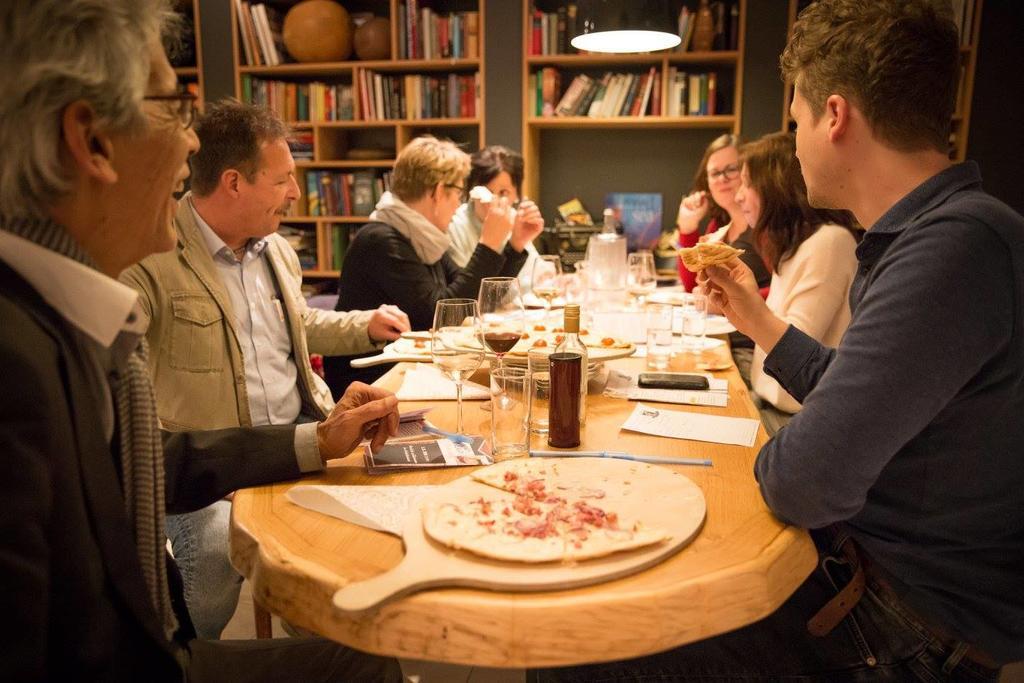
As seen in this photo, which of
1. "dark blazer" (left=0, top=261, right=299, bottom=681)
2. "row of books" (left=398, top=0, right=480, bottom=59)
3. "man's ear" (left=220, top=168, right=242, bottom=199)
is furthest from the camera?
"row of books" (left=398, top=0, right=480, bottom=59)

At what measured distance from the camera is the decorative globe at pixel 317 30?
5.01 m

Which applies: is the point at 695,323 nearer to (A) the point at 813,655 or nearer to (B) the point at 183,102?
(A) the point at 813,655

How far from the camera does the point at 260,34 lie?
5133mm

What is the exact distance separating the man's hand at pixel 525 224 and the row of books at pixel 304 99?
8.17 ft

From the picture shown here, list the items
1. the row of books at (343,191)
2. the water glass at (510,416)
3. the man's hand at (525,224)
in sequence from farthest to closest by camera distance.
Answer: the row of books at (343,191), the man's hand at (525,224), the water glass at (510,416)

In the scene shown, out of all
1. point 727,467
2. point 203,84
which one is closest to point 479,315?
point 727,467

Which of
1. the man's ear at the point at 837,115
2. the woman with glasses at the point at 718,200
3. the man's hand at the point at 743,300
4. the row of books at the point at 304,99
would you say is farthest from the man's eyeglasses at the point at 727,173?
the man's ear at the point at 837,115

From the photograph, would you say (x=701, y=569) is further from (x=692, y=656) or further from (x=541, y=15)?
(x=541, y=15)

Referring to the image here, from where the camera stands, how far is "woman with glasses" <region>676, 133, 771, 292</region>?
373cm

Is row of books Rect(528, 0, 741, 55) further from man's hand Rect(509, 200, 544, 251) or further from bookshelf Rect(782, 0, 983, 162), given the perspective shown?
man's hand Rect(509, 200, 544, 251)

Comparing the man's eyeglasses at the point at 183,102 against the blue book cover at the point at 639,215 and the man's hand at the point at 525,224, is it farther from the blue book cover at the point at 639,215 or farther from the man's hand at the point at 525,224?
the blue book cover at the point at 639,215

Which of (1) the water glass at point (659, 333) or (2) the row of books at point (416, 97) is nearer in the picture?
(1) the water glass at point (659, 333)

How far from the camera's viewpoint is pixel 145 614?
34.1 inches

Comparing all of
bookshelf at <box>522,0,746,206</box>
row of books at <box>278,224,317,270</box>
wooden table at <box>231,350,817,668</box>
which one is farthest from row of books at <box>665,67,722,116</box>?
wooden table at <box>231,350,817,668</box>
